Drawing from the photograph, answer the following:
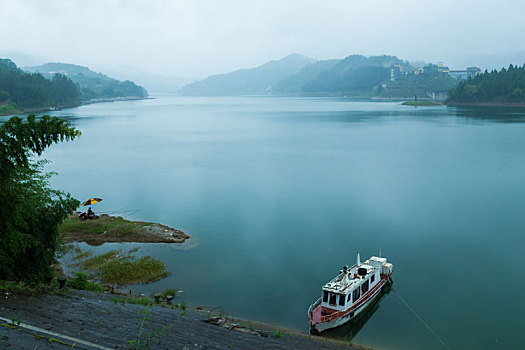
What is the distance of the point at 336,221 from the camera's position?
26.9 metres

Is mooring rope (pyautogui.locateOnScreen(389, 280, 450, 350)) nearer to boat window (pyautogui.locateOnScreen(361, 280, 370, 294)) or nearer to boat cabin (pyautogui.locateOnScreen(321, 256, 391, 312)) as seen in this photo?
boat cabin (pyautogui.locateOnScreen(321, 256, 391, 312))

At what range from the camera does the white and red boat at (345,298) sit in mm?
14922

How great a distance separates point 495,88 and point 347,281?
446 feet

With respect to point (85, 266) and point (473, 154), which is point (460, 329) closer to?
point (85, 266)

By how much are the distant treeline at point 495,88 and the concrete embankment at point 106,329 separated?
13457 centimetres

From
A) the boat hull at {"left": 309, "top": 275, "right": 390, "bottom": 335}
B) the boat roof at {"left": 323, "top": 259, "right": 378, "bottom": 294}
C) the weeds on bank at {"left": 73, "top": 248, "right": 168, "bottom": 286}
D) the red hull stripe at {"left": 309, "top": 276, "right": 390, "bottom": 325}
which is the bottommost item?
the boat hull at {"left": 309, "top": 275, "right": 390, "bottom": 335}

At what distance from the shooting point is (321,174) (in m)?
40.9

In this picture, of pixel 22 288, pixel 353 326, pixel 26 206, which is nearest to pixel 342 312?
pixel 353 326

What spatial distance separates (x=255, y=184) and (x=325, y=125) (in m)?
54.1

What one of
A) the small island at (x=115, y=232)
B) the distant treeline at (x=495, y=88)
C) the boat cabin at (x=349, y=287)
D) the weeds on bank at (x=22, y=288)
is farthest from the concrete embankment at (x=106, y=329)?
the distant treeline at (x=495, y=88)

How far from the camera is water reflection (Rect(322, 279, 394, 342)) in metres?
14.9

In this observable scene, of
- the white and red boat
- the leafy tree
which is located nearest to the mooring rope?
the white and red boat

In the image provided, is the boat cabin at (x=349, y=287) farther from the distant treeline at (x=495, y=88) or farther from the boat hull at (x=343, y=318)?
the distant treeline at (x=495, y=88)

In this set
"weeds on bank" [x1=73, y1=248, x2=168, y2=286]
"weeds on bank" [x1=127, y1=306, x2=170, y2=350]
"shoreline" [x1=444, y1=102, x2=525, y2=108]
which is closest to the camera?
"weeds on bank" [x1=127, y1=306, x2=170, y2=350]
